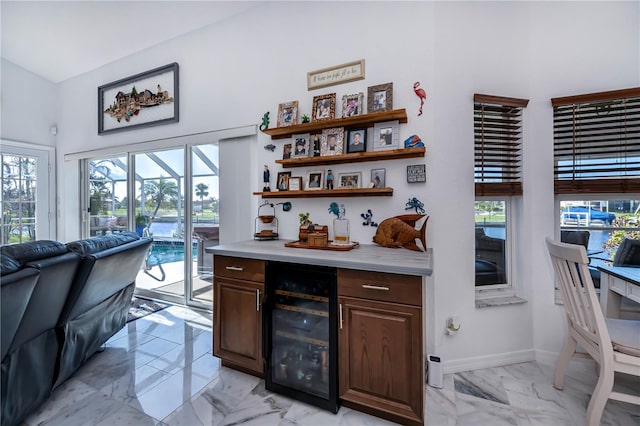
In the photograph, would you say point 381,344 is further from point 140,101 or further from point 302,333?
point 140,101

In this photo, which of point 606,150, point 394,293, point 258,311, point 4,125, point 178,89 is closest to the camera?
point 394,293

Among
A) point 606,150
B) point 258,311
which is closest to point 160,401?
point 258,311

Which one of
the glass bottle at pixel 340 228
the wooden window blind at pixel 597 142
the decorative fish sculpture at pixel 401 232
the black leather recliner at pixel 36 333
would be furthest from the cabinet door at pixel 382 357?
the wooden window blind at pixel 597 142

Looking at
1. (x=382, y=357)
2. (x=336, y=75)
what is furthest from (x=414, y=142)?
(x=382, y=357)

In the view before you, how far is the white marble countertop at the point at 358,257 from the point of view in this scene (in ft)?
4.37

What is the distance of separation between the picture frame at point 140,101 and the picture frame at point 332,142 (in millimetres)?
1998

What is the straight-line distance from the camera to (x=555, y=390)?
1.70 m

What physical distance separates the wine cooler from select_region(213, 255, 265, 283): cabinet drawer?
79 millimetres

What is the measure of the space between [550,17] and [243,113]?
2.63 meters

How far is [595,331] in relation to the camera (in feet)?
4.64

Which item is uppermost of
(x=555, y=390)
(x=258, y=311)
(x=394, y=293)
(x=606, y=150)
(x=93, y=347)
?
(x=606, y=150)

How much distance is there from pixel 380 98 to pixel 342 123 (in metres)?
0.34

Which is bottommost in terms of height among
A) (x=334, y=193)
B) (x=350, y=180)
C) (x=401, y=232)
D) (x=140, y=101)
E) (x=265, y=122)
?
(x=401, y=232)

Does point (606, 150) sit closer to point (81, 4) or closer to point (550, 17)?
point (550, 17)
